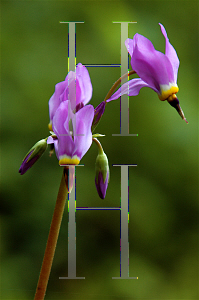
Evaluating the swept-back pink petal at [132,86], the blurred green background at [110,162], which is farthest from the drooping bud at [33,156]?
the blurred green background at [110,162]

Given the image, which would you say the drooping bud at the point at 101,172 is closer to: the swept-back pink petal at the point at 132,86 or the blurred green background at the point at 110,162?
the swept-back pink petal at the point at 132,86

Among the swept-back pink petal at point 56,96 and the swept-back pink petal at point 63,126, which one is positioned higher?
the swept-back pink petal at point 56,96

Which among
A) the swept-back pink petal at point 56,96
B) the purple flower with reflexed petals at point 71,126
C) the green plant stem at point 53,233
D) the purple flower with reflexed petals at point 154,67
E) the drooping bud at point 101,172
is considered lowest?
the green plant stem at point 53,233

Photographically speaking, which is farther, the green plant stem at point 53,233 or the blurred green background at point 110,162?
the blurred green background at point 110,162

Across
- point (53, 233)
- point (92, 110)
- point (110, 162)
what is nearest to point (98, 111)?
point (92, 110)

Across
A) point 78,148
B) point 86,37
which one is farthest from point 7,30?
point 78,148

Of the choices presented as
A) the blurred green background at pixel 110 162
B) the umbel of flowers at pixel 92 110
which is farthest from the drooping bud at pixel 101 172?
the blurred green background at pixel 110 162

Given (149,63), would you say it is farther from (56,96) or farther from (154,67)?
(56,96)

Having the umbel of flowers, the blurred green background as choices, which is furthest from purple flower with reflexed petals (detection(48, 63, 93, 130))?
the blurred green background
